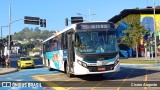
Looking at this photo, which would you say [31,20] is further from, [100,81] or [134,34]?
[100,81]

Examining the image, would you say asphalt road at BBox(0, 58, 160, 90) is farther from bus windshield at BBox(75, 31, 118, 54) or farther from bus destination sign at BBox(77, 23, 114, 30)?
bus destination sign at BBox(77, 23, 114, 30)

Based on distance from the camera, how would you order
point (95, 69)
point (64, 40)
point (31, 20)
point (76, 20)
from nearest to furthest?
1. point (95, 69)
2. point (64, 40)
3. point (31, 20)
4. point (76, 20)

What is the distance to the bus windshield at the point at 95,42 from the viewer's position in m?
19.5

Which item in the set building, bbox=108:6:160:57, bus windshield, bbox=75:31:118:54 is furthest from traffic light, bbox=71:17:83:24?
bus windshield, bbox=75:31:118:54

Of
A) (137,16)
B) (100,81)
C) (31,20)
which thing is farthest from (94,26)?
(137,16)

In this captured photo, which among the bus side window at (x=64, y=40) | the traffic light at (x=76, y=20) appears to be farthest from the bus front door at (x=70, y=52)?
the traffic light at (x=76, y=20)

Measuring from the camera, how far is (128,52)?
75.2 metres

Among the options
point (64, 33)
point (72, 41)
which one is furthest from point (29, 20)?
point (72, 41)

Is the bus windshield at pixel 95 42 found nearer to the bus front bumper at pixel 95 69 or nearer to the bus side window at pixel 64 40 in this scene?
the bus front bumper at pixel 95 69

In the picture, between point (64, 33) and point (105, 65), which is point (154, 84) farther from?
point (64, 33)

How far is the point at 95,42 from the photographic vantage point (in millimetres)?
19578

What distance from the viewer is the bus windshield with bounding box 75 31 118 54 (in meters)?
19.5

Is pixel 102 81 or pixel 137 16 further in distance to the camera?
pixel 137 16

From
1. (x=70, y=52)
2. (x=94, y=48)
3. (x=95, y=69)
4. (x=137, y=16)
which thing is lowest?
(x=95, y=69)
